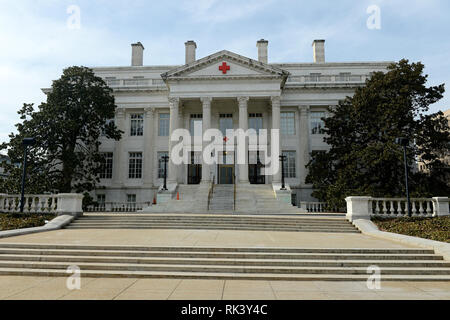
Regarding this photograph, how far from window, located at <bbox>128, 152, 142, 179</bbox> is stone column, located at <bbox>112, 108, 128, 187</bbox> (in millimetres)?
633

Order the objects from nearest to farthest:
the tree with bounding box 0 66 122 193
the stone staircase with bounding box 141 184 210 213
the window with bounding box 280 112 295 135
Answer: the stone staircase with bounding box 141 184 210 213, the tree with bounding box 0 66 122 193, the window with bounding box 280 112 295 135

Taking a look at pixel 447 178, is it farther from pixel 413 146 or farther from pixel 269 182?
pixel 269 182

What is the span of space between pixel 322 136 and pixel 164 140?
1743 centimetres

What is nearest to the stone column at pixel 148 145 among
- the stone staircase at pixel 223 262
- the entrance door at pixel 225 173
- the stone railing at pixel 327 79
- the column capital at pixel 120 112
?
the column capital at pixel 120 112

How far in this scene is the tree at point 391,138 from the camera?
24.3 m

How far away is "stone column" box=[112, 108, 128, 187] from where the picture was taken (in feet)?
111

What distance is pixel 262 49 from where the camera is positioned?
38.4 m

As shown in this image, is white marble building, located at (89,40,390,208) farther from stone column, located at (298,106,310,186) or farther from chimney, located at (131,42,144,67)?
chimney, located at (131,42,144,67)

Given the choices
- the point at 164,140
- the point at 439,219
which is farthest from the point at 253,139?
the point at 439,219

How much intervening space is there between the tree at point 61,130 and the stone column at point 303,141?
64.8 ft

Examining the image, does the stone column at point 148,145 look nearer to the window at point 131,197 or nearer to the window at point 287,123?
the window at point 131,197

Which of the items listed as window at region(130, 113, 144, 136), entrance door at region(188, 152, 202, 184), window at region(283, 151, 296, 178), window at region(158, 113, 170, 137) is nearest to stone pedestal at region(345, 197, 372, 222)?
window at region(283, 151, 296, 178)

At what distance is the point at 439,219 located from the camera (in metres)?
15.7

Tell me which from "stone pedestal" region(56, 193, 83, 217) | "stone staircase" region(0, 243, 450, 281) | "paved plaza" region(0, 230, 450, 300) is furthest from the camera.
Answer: "stone pedestal" region(56, 193, 83, 217)
